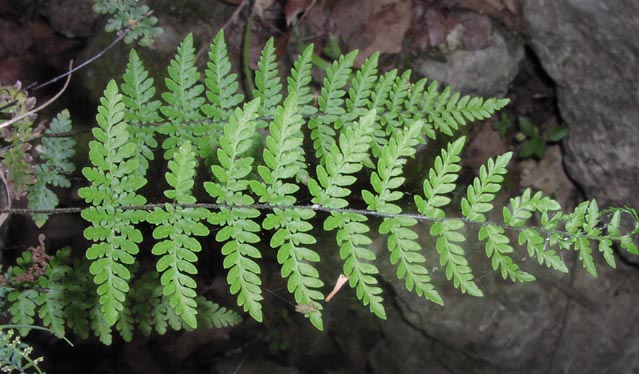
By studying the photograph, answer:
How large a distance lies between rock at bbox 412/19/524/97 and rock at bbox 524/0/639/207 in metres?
0.22

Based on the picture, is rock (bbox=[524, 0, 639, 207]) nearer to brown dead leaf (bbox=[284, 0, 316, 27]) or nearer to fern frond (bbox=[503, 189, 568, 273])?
brown dead leaf (bbox=[284, 0, 316, 27])

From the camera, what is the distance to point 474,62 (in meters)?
3.77

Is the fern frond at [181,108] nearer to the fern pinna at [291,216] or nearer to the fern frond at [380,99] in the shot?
the fern pinna at [291,216]

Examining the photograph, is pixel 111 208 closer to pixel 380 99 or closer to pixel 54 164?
pixel 54 164

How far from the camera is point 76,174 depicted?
3271 millimetres

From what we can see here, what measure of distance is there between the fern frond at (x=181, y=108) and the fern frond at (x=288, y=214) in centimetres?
63

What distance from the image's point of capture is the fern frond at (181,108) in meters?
2.34

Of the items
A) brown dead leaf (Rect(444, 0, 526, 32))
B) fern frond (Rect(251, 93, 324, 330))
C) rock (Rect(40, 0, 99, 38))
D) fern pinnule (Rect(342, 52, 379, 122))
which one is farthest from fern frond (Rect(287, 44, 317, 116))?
rock (Rect(40, 0, 99, 38))

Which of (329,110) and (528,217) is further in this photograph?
(329,110)

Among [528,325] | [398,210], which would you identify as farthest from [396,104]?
[528,325]

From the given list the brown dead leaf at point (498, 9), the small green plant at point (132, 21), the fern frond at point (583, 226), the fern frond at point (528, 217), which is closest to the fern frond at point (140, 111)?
the small green plant at point (132, 21)

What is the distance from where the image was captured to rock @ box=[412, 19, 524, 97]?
147 inches

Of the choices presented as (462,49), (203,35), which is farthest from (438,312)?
(203,35)

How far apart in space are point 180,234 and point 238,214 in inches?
9.0
